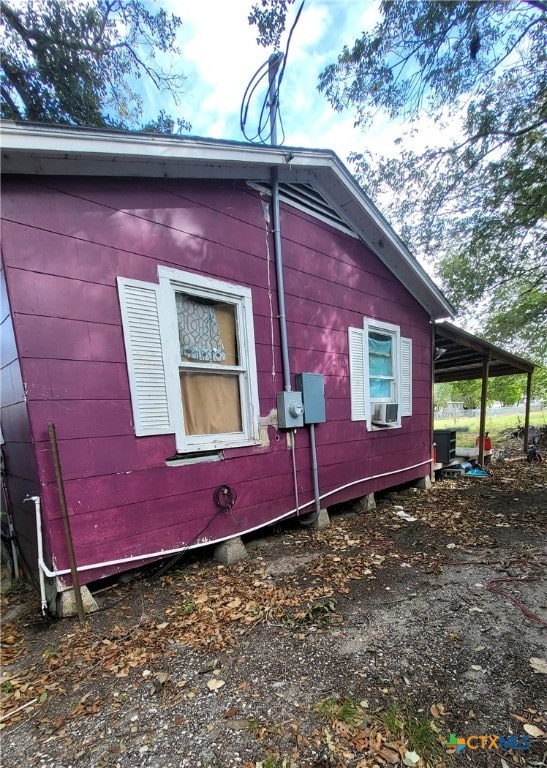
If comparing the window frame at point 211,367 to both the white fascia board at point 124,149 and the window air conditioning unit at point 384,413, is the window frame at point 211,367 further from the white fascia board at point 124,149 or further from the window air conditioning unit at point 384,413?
the window air conditioning unit at point 384,413

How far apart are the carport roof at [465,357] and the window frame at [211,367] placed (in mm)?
4612

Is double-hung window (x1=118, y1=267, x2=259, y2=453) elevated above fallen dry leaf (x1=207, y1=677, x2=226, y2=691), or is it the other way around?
double-hung window (x1=118, y1=267, x2=259, y2=453)

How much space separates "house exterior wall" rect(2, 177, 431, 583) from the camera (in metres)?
2.36

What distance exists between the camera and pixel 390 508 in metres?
5.04

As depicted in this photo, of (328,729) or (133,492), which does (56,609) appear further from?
(328,729)

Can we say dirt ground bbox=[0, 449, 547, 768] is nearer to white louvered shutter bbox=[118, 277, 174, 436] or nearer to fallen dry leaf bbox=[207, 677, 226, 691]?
fallen dry leaf bbox=[207, 677, 226, 691]

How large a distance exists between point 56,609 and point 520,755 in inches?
113

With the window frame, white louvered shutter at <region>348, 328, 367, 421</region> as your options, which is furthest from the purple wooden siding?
white louvered shutter at <region>348, 328, 367, 421</region>

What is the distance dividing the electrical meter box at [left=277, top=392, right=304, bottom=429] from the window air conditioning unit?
184cm

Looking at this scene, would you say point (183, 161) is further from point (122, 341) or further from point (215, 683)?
point (215, 683)

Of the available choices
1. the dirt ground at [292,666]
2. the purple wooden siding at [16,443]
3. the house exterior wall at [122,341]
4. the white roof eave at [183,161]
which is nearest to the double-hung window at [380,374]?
the house exterior wall at [122,341]

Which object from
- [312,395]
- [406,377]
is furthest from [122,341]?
Result: [406,377]

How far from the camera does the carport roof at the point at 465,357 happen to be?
6.82 m

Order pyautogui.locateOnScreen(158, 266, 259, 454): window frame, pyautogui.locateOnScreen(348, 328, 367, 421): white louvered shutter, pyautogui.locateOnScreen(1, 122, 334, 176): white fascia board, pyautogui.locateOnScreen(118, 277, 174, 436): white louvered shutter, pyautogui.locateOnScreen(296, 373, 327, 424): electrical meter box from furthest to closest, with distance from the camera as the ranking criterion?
pyautogui.locateOnScreen(348, 328, 367, 421): white louvered shutter, pyautogui.locateOnScreen(296, 373, 327, 424): electrical meter box, pyautogui.locateOnScreen(158, 266, 259, 454): window frame, pyautogui.locateOnScreen(118, 277, 174, 436): white louvered shutter, pyautogui.locateOnScreen(1, 122, 334, 176): white fascia board
